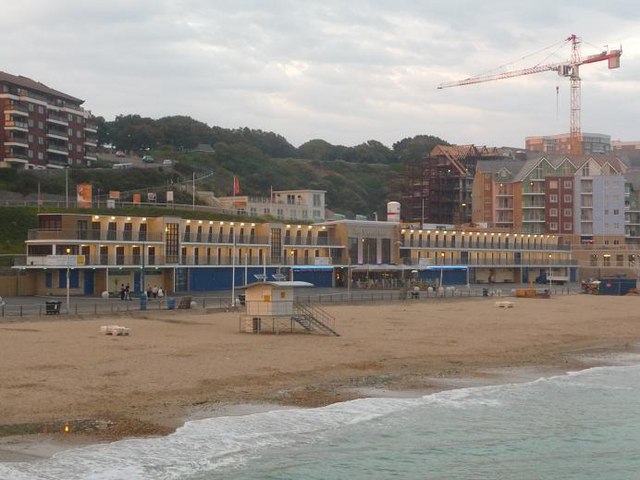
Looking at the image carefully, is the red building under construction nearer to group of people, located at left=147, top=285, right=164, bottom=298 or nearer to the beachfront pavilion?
the beachfront pavilion

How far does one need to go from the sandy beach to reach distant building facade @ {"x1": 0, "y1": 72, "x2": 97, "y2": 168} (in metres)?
70.3

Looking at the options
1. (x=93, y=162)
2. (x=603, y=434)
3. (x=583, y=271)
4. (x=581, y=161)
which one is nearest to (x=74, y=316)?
(x=603, y=434)

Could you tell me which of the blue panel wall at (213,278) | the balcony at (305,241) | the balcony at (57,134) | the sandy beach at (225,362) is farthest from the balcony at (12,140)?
the sandy beach at (225,362)

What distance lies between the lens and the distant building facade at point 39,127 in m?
119

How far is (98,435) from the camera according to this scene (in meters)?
23.7

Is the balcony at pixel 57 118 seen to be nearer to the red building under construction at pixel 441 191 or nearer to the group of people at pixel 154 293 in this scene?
the group of people at pixel 154 293

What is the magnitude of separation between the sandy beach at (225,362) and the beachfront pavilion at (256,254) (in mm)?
17132

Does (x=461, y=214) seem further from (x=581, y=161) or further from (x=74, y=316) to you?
(x=74, y=316)

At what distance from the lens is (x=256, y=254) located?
92.8 metres

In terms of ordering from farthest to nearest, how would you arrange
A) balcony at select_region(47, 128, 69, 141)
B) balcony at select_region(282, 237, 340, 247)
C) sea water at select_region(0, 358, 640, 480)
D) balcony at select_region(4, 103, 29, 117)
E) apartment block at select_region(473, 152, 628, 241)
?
apartment block at select_region(473, 152, 628, 241)
balcony at select_region(47, 128, 69, 141)
balcony at select_region(4, 103, 29, 117)
balcony at select_region(282, 237, 340, 247)
sea water at select_region(0, 358, 640, 480)

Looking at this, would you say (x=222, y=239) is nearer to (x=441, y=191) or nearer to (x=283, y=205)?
(x=283, y=205)

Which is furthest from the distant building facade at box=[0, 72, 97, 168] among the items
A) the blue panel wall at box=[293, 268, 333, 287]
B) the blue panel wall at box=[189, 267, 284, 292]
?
the blue panel wall at box=[293, 268, 333, 287]

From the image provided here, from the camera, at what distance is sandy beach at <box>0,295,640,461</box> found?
85.9 feet

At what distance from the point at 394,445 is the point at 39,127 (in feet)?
361
